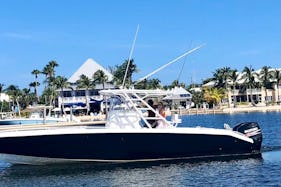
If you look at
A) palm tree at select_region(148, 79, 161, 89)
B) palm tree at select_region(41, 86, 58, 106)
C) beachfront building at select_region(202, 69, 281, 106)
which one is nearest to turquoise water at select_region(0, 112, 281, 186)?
palm tree at select_region(41, 86, 58, 106)

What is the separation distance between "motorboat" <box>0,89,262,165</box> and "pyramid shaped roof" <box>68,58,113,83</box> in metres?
88.7

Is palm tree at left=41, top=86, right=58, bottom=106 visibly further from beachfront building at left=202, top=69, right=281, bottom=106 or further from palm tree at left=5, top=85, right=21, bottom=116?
beachfront building at left=202, top=69, right=281, bottom=106

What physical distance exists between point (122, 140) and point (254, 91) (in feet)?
349

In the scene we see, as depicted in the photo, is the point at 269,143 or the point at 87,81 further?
the point at 87,81

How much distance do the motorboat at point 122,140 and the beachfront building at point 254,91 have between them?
103m

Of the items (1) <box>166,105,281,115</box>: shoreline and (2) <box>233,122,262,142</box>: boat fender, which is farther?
(1) <box>166,105,281,115</box>: shoreline

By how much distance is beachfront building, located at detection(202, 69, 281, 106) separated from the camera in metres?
124

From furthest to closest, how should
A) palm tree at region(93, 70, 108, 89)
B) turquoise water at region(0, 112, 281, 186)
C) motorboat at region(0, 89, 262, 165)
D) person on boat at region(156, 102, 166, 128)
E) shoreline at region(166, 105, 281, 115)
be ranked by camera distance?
shoreline at region(166, 105, 281, 115) < palm tree at region(93, 70, 108, 89) < person on boat at region(156, 102, 166, 128) < motorboat at region(0, 89, 262, 165) < turquoise water at region(0, 112, 281, 186)

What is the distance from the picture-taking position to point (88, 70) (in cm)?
11431

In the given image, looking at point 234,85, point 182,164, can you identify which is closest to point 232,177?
point 182,164

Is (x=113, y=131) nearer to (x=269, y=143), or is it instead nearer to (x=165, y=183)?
(x=165, y=183)

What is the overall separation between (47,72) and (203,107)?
3660cm

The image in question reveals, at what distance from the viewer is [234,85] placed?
126000mm

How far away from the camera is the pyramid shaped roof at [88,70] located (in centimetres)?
11100
